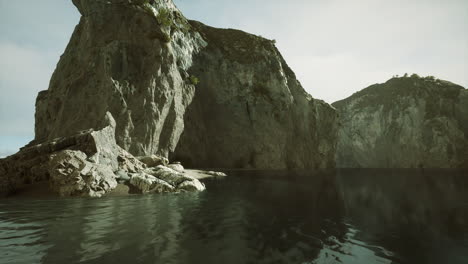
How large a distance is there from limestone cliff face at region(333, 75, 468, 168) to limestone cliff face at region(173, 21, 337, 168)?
37.2 metres

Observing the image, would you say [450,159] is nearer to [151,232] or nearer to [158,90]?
[158,90]

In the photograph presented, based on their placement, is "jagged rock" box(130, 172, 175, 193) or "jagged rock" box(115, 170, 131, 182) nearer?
"jagged rock" box(130, 172, 175, 193)

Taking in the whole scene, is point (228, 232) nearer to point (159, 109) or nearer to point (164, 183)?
point (164, 183)

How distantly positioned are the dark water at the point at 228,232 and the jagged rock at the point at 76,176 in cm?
192

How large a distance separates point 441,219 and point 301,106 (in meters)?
50.2

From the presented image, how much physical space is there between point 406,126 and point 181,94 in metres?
74.5

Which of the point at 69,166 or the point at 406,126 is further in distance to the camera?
the point at 406,126

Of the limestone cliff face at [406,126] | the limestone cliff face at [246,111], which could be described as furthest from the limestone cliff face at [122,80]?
the limestone cliff face at [406,126]

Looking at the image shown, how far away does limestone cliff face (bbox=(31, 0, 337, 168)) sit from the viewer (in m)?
32.0

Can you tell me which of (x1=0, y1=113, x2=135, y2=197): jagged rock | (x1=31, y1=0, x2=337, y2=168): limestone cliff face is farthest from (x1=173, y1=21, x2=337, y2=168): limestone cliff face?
(x1=0, y1=113, x2=135, y2=197): jagged rock

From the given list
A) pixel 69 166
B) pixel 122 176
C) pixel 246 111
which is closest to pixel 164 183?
pixel 122 176

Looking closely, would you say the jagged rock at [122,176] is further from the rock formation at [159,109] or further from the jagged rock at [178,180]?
the jagged rock at [178,180]

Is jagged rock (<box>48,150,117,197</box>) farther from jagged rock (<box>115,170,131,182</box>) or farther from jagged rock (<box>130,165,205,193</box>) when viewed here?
jagged rock (<box>130,165,205,193</box>)

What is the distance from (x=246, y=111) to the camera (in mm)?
52094
